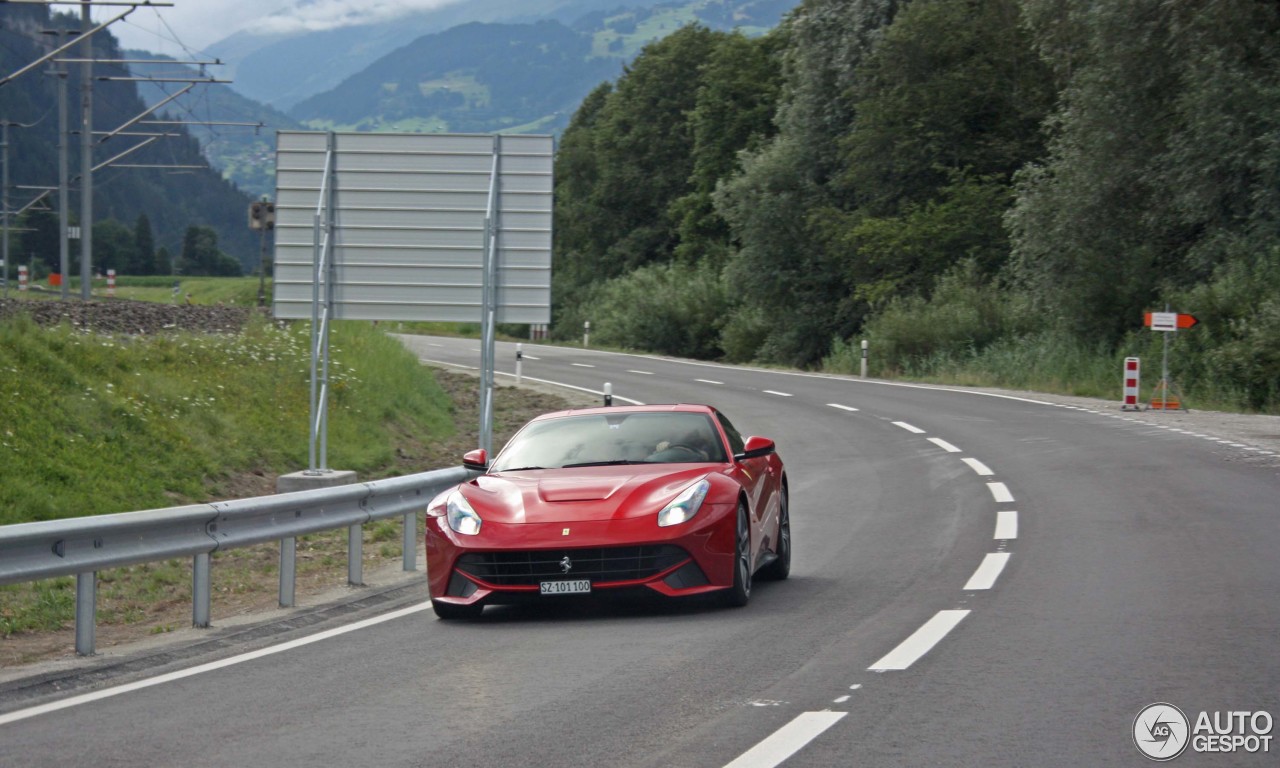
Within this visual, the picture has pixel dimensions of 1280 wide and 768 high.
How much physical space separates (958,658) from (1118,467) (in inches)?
454

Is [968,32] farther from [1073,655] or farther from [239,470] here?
[1073,655]

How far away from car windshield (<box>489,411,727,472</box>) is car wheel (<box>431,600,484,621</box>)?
3.94ft

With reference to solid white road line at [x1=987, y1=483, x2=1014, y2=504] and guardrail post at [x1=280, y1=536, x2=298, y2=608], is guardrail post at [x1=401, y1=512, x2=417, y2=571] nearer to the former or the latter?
guardrail post at [x1=280, y1=536, x2=298, y2=608]

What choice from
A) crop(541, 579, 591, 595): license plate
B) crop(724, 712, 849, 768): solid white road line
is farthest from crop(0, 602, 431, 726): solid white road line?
crop(724, 712, 849, 768): solid white road line

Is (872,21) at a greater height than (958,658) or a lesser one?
greater

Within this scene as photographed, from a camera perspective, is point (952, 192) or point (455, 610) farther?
point (952, 192)

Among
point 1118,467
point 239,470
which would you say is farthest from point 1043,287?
point 239,470

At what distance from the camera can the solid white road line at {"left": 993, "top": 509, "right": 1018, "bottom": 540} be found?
12930 millimetres

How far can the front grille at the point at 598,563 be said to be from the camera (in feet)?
30.2

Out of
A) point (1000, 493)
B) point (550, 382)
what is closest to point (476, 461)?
point (1000, 493)

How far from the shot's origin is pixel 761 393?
3359cm

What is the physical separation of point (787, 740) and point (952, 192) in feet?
148

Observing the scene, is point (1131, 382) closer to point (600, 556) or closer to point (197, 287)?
point (600, 556)

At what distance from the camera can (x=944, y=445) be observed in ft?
72.2
